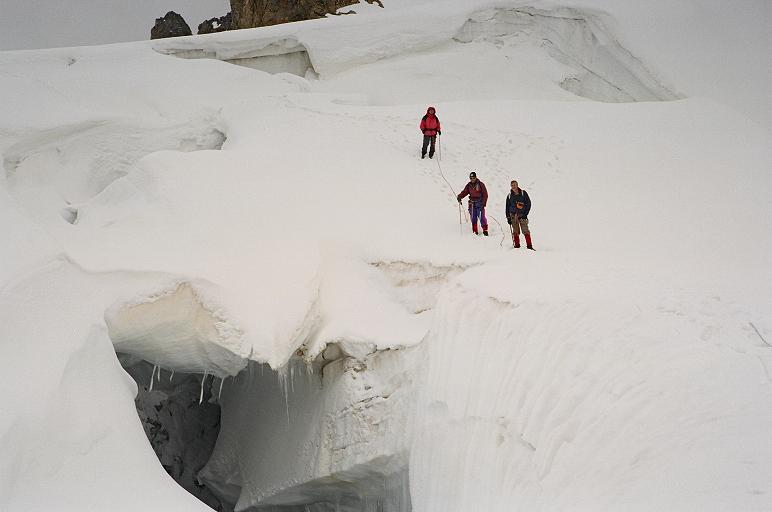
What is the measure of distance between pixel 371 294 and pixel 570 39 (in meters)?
10.0

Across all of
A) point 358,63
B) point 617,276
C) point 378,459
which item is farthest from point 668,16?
point 378,459

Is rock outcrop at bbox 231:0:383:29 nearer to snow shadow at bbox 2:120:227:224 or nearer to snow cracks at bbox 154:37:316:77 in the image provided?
snow cracks at bbox 154:37:316:77

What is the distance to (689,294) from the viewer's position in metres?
7.66

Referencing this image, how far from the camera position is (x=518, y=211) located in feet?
30.1

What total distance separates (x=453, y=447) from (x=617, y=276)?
2559 millimetres

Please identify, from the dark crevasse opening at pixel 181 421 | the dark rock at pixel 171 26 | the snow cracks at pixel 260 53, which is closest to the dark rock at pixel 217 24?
the dark rock at pixel 171 26

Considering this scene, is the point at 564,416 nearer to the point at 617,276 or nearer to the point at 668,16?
the point at 617,276

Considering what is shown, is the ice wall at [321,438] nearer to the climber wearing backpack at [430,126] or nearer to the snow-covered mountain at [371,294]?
the snow-covered mountain at [371,294]

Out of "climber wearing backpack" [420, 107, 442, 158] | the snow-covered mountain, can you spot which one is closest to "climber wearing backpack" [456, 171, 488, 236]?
the snow-covered mountain

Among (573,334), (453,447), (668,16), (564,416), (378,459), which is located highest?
(668,16)

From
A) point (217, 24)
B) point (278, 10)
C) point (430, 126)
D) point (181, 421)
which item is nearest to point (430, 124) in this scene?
point (430, 126)

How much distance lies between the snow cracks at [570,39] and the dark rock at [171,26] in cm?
1748

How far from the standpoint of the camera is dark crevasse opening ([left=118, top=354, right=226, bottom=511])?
1145cm

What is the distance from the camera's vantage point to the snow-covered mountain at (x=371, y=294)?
6.34 m
